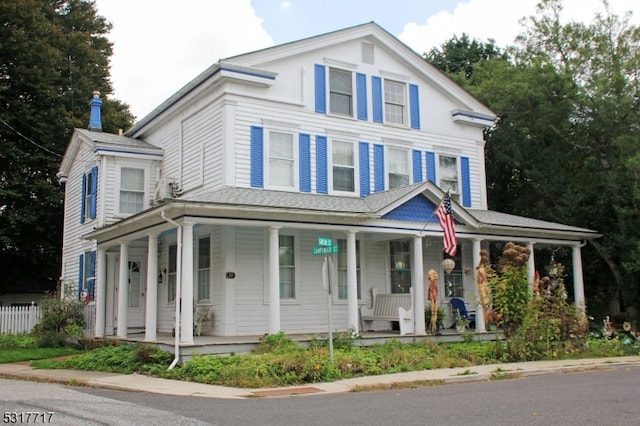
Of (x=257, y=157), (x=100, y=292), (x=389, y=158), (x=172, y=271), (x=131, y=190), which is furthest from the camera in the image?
(x=131, y=190)

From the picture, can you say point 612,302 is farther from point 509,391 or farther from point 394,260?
point 509,391

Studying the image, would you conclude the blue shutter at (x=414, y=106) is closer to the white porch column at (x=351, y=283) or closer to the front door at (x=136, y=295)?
the white porch column at (x=351, y=283)

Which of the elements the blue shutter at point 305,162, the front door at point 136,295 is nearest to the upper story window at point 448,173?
the blue shutter at point 305,162

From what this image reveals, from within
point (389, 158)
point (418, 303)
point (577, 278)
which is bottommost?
point (418, 303)

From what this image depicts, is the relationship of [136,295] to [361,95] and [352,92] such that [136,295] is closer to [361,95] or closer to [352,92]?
[352,92]

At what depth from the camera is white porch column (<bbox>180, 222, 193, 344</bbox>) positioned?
14.3 metres

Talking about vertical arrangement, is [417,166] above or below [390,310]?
above

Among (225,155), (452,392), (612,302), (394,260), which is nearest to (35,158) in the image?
(225,155)

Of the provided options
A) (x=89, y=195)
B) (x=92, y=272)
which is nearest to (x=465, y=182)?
(x=89, y=195)

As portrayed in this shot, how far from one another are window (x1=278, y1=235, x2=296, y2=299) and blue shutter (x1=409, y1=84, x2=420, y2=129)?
6.45 metres

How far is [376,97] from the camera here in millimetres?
21234

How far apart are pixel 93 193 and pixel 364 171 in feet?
30.3

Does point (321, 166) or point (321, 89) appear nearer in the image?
point (321, 166)

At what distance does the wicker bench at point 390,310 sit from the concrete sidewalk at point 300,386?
3.07m
